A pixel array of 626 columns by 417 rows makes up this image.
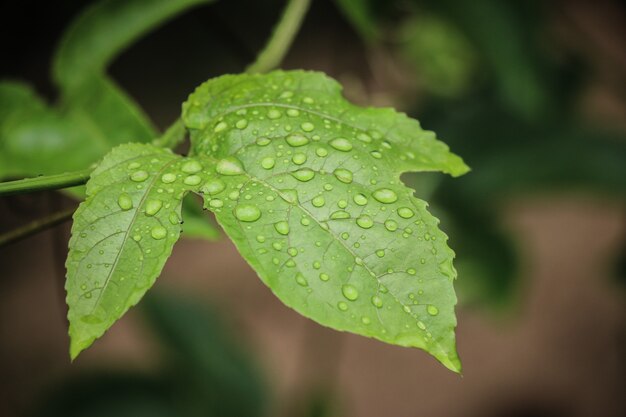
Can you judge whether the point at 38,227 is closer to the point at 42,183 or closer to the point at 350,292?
the point at 42,183

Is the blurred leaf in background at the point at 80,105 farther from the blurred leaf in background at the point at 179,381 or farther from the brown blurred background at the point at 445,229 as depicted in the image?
the blurred leaf in background at the point at 179,381

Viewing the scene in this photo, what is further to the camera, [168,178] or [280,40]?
[280,40]

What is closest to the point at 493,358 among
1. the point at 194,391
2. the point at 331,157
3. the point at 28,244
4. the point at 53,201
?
the point at 194,391

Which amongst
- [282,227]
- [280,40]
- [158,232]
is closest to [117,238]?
[158,232]

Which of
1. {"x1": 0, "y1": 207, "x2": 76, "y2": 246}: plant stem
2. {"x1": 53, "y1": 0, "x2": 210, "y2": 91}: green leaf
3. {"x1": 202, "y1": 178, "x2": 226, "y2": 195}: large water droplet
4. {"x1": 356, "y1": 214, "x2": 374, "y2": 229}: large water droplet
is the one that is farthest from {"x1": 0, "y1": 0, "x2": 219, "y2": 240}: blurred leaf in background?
{"x1": 356, "y1": 214, "x2": 374, "y2": 229}: large water droplet

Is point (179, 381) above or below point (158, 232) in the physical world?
below

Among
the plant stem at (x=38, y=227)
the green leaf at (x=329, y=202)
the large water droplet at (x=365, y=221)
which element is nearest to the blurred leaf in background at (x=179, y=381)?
the plant stem at (x=38, y=227)

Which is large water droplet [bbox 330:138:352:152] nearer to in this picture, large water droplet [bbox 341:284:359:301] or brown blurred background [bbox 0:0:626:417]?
large water droplet [bbox 341:284:359:301]

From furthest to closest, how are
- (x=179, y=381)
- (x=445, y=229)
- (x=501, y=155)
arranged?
(x=179, y=381)
(x=501, y=155)
(x=445, y=229)
